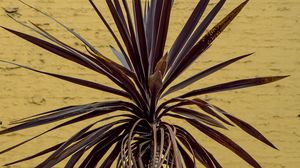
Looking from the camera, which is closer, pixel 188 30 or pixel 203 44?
pixel 203 44

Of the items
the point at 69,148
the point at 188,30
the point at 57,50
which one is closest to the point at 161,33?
the point at 188,30

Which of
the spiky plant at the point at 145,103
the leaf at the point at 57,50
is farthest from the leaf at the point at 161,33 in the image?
the leaf at the point at 57,50

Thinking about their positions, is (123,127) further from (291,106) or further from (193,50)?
(291,106)

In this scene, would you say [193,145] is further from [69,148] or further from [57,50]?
[57,50]

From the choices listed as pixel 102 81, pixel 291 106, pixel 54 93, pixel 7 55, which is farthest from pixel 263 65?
pixel 7 55

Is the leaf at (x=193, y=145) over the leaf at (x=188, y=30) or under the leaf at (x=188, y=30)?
under

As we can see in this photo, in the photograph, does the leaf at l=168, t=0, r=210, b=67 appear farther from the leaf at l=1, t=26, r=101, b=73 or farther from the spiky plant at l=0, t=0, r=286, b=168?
the leaf at l=1, t=26, r=101, b=73

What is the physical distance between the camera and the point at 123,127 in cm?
176

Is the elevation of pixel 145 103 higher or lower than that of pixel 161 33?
lower

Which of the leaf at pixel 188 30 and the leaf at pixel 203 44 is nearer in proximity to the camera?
the leaf at pixel 203 44

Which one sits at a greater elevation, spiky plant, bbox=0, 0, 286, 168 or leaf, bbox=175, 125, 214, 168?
spiky plant, bbox=0, 0, 286, 168

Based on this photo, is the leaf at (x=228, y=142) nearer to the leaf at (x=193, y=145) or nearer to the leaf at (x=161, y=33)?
the leaf at (x=193, y=145)

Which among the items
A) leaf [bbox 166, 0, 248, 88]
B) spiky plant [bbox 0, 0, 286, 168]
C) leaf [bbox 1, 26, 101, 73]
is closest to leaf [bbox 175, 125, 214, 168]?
spiky plant [bbox 0, 0, 286, 168]

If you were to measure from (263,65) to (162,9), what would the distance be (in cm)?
155
